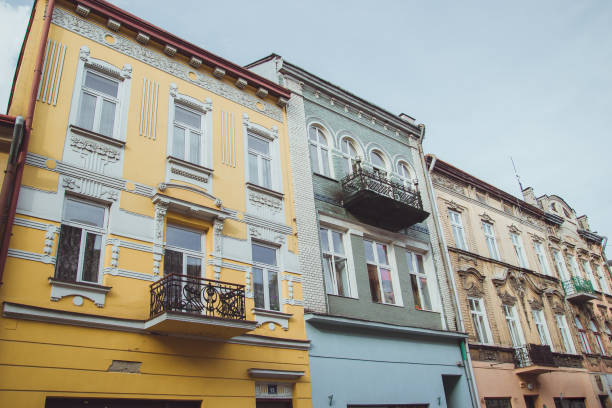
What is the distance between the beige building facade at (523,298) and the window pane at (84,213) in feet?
40.2

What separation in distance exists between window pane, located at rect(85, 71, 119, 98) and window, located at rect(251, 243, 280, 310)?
4870mm

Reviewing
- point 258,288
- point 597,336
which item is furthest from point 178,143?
point 597,336

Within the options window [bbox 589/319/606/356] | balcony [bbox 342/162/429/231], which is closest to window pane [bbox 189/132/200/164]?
balcony [bbox 342/162/429/231]

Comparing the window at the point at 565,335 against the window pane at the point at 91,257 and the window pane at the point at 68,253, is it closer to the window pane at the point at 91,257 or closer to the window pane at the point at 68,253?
the window pane at the point at 91,257

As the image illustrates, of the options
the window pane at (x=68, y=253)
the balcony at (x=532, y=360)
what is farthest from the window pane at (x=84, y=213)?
the balcony at (x=532, y=360)

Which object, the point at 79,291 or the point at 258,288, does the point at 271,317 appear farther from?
the point at 79,291

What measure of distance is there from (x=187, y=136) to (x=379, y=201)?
5949mm

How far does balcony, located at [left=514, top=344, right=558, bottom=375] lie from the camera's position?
17.0 m

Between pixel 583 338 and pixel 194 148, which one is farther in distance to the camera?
pixel 583 338

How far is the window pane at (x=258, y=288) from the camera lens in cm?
1129

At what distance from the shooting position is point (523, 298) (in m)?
19.9

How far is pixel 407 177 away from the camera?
18266 mm

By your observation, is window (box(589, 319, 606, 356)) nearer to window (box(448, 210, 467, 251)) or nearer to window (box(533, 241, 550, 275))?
window (box(533, 241, 550, 275))

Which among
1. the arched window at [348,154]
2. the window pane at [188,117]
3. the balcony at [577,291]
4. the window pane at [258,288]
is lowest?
the window pane at [258,288]
